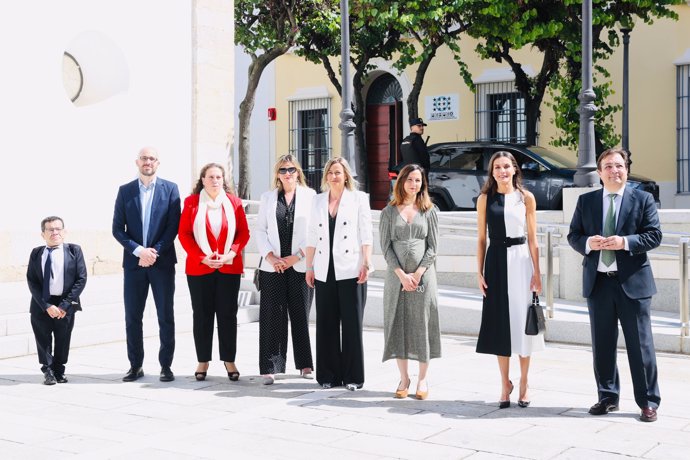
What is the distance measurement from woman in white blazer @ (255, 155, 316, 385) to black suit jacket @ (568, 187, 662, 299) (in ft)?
8.15

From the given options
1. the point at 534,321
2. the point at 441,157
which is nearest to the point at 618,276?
the point at 534,321

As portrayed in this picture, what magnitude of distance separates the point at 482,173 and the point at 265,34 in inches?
261

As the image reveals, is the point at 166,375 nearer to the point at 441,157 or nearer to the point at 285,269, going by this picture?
the point at 285,269

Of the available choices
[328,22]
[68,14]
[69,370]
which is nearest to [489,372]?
[69,370]

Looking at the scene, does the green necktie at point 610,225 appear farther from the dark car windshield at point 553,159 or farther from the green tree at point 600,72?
the green tree at point 600,72

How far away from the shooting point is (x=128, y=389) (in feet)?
27.9

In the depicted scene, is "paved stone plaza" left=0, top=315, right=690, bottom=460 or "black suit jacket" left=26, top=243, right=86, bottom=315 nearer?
"paved stone plaza" left=0, top=315, right=690, bottom=460

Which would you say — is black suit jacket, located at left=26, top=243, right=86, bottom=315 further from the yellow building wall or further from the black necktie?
the yellow building wall

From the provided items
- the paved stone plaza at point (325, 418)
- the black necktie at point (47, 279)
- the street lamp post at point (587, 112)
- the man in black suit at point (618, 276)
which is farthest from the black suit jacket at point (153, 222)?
the street lamp post at point (587, 112)

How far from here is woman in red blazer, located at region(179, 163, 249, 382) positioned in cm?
873

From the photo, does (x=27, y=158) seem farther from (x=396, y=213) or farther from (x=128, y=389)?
(x=396, y=213)

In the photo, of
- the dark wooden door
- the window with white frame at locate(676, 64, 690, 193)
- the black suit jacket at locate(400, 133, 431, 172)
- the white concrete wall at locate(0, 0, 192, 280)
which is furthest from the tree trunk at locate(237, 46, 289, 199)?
the window with white frame at locate(676, 64, 690, 193)

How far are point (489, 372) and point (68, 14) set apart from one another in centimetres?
667

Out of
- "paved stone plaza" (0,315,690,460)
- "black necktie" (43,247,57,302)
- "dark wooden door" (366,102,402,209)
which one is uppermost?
"dark wooden door" (366,102,402,209)
